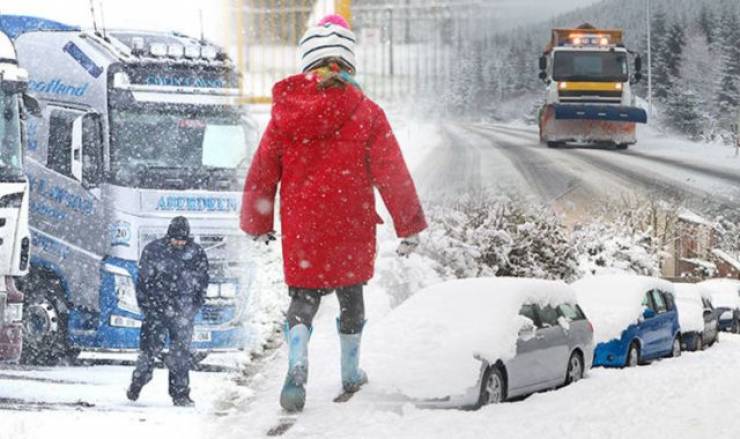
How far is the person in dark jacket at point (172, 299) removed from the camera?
4742 mm

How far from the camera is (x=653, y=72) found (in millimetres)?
6938

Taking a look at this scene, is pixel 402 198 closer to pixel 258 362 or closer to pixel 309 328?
pixel 309 328

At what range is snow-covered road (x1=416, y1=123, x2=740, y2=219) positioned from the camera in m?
7.15

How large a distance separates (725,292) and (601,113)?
7.85m

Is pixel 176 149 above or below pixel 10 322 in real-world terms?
above

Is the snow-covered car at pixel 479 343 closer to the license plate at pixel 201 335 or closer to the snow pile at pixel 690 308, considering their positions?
the license plate at pixel 201 335

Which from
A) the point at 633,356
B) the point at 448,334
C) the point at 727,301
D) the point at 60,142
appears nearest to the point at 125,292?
the point at 60,142

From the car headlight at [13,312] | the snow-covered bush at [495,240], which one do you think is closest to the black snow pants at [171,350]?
the car headlight at [13,312]

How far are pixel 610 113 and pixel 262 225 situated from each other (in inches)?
150

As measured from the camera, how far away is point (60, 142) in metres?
4.97

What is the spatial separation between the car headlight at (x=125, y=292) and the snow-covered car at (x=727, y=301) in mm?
8277

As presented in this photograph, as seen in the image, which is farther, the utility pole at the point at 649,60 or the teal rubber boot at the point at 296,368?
the utility pole at the point at 649,60

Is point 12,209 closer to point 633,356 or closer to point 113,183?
point 113,183

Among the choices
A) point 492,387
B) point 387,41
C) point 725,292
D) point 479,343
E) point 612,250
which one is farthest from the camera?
point 725,292
